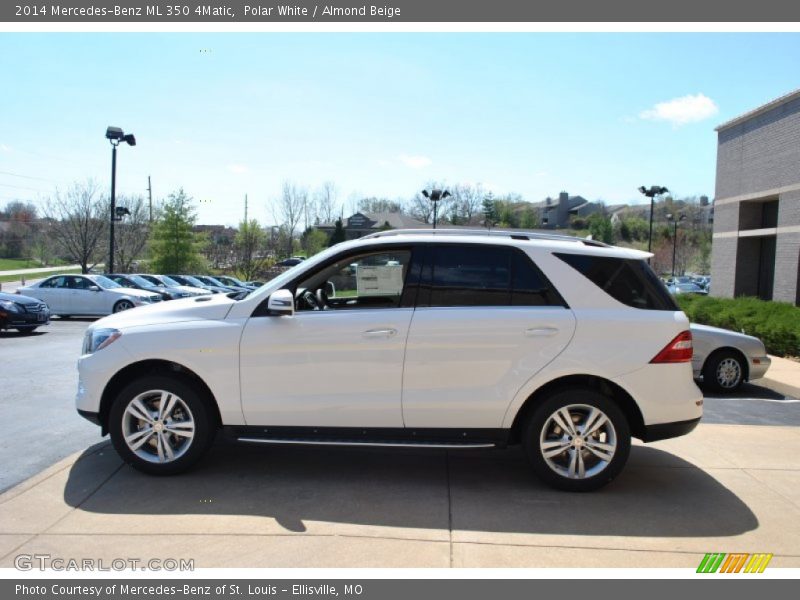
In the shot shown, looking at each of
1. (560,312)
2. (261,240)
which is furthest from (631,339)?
(261,240)

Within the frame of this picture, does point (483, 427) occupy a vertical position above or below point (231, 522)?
above

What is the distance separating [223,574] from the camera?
11.1 feet

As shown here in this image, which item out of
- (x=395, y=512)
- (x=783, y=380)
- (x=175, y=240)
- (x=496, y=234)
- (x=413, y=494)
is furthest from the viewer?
(x=175, y=240)

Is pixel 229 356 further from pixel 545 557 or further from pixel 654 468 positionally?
pixel 654 468

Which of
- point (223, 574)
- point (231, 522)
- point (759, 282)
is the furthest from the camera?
point (759, 282)

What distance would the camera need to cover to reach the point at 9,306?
15.1m

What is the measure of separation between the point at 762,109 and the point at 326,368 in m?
21.8

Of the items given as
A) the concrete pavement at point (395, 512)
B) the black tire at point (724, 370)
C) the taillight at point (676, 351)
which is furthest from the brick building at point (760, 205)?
the taillight at point (676, 351)

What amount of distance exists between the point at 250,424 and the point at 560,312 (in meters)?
2.51
